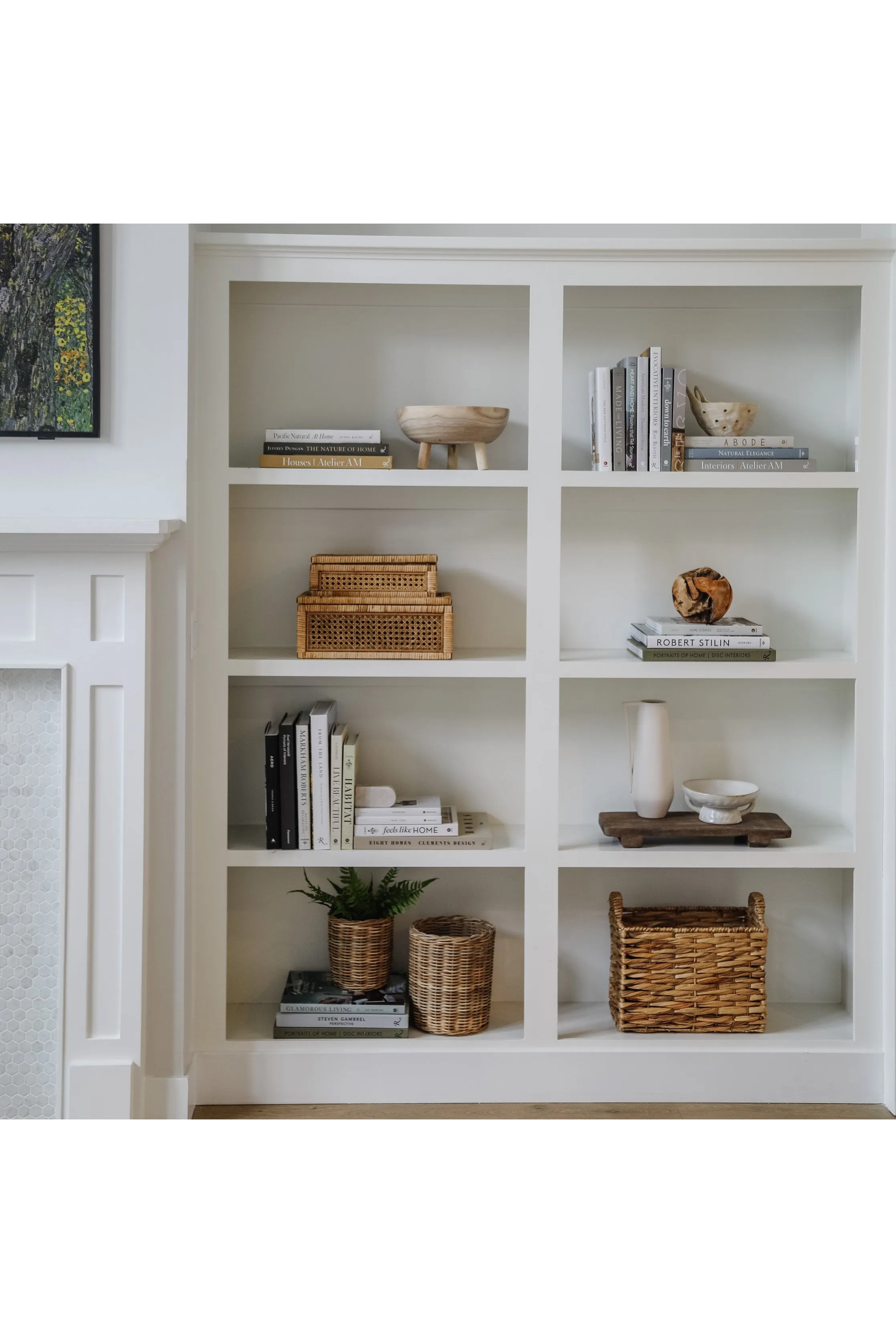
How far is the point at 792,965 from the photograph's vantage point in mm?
3010

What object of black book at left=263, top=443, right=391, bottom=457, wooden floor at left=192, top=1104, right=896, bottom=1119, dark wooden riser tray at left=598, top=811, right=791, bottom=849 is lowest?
wooden floor at left=192, top=1104, right=896, bottom=1119

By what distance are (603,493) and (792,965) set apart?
4.35 feet

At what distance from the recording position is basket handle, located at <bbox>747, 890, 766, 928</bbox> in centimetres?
284

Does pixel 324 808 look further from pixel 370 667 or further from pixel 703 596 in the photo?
pixel 703 596

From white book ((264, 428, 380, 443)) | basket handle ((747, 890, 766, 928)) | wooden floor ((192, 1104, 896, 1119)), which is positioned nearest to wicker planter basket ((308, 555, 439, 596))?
white book ((264, 428, 380, 443))

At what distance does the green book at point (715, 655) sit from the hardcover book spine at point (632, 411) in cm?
44

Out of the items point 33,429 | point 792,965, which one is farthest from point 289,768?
point 792,965

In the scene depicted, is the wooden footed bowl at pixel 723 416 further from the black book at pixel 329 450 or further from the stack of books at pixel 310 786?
the stack of books at pixel 310 786

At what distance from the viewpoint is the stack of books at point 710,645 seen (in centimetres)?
272

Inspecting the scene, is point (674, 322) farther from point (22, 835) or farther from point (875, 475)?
point (22, 835)

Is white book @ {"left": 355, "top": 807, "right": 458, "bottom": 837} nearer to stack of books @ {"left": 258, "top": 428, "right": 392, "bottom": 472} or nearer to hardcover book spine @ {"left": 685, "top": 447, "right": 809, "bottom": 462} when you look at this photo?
stack of books @ {"left": 258, "top": 428, "right": 392, "bottom": 472}

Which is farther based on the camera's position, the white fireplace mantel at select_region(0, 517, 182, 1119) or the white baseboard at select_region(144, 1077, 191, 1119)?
the white baseboard at select_region(144, 1077, 191, 1119)

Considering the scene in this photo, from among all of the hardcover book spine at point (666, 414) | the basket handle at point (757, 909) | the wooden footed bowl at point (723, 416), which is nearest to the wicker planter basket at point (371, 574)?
the hardcover book spine at point (666, 414)

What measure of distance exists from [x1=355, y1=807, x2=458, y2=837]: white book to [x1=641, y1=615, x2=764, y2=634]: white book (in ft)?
2.24
